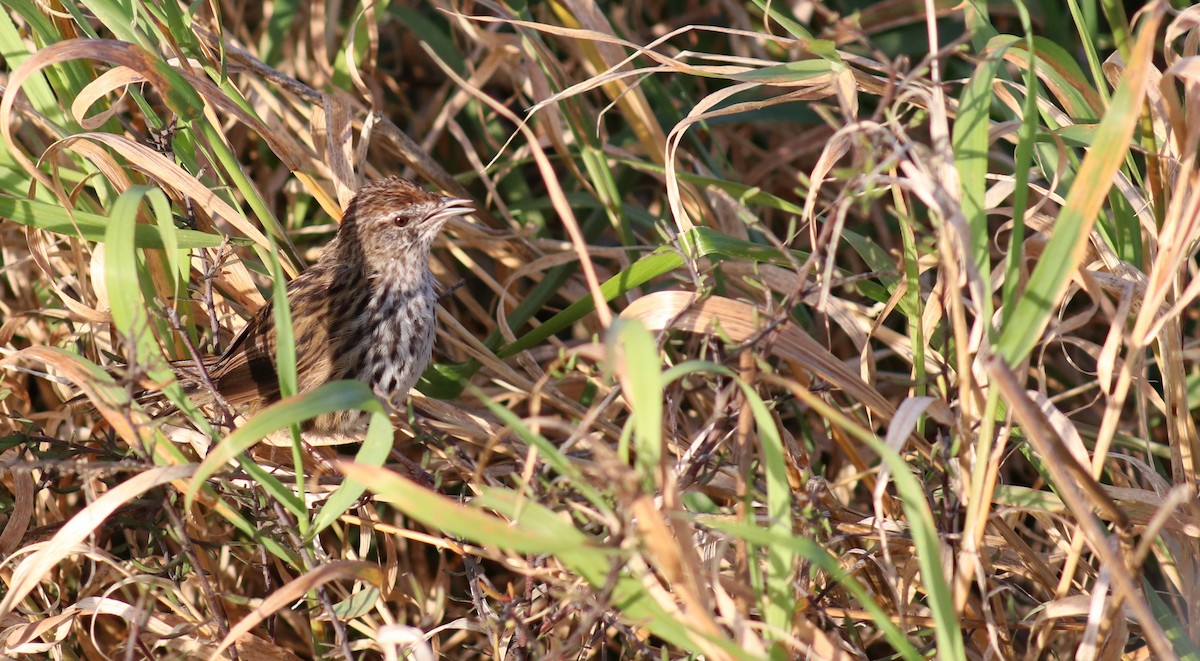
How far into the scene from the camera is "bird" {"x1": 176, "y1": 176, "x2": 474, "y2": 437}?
3020mm

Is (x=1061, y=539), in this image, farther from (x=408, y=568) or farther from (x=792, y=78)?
(x=408, y=568)

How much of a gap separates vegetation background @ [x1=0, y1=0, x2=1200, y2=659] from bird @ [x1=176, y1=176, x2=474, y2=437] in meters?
0.11

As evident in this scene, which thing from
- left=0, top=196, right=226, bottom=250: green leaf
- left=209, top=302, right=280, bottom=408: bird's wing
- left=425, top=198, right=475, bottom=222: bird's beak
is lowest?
left=209, top=302, right=280, bottom=408: bird's wing

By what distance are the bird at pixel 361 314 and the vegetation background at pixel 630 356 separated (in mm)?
109

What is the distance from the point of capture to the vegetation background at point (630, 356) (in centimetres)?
183

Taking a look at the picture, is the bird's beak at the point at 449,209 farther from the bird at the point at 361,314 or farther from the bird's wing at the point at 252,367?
the bird's wing at the point at 252,367

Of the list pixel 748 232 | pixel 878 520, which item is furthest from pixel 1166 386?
pixel 748 232

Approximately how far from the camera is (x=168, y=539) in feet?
9.31

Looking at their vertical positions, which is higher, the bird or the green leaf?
the green leaf

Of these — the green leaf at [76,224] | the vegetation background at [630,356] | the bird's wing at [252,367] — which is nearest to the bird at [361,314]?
the bird's wing at [252,367]

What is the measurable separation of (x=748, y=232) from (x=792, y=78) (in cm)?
110

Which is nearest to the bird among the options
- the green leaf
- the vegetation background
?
the vegetation background

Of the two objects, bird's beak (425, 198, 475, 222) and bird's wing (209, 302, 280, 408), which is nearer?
bird's wing (209, 302, 280, 408)

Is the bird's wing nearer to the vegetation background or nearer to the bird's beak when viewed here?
the vegetation background
